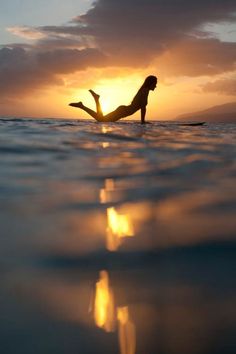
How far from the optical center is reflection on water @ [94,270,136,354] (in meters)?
0.99

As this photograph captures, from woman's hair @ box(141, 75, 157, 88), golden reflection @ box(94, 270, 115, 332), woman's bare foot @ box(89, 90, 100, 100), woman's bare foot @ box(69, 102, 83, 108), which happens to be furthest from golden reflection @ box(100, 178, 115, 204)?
woman's hair @ box(141, 75, 157, 88)

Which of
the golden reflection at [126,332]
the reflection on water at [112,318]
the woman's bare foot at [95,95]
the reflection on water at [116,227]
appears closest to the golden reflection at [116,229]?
the reflection on water at [116,227]

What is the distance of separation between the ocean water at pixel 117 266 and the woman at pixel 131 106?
11699 millimetres

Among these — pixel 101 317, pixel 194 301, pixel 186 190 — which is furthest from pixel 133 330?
pixel 186 190

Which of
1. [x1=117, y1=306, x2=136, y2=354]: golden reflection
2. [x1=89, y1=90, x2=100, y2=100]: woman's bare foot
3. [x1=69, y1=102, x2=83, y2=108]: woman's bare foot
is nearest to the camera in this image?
[x1=117, y1=306, x2=136, y2=354]: golden reflection

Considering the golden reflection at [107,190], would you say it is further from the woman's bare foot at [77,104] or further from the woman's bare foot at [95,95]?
the woman's bare foot at [95,95]

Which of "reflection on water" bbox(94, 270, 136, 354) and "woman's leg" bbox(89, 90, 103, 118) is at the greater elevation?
"woman's leg" bbox(89, 90, 103, 118)

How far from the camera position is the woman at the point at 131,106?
14.5 m

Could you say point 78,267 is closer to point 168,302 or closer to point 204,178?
point 168,302

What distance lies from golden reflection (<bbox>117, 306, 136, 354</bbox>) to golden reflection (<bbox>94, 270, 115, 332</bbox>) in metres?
0.02

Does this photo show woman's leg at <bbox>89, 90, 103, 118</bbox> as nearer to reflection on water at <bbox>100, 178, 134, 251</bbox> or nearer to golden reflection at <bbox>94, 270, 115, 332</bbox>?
reflection on water at <bbox>100, 178, 134, 251</bbox>

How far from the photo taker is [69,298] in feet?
3.95

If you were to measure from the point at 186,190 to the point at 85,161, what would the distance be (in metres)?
1.68

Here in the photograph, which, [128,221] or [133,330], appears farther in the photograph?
[128,221]
